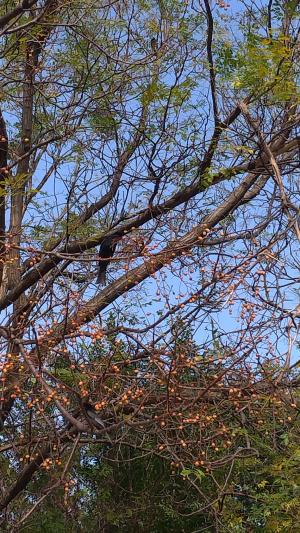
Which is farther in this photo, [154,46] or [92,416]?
[154,46]

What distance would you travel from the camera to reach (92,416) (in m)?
3.61

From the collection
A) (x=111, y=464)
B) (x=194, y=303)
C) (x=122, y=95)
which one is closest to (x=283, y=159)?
(x=122, y=95)

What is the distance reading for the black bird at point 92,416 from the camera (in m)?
3.57

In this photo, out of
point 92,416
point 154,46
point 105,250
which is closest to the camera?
point 92,416

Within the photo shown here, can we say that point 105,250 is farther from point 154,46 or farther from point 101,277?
point 154,46

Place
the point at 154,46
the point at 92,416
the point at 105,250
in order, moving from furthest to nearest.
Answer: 1. the point at 154,46
2. the point at 105,250
3. the point at 92,416

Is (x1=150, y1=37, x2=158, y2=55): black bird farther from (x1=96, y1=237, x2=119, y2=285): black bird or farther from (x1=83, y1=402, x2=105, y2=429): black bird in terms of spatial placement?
(x1=83, y1=402, x2=105, y2=429): black bird

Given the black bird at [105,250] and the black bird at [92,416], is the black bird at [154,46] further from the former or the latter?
the black bird at [92,416]

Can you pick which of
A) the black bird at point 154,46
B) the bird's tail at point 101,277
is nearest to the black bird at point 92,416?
the bird's tail at point 101,277

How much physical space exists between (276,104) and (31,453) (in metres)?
2.60

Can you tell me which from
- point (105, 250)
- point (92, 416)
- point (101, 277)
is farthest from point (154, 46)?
point (92, 416)

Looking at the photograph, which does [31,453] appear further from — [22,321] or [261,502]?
[261,502]

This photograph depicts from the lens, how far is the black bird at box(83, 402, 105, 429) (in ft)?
11.7

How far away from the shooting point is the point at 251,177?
5.11 meters
